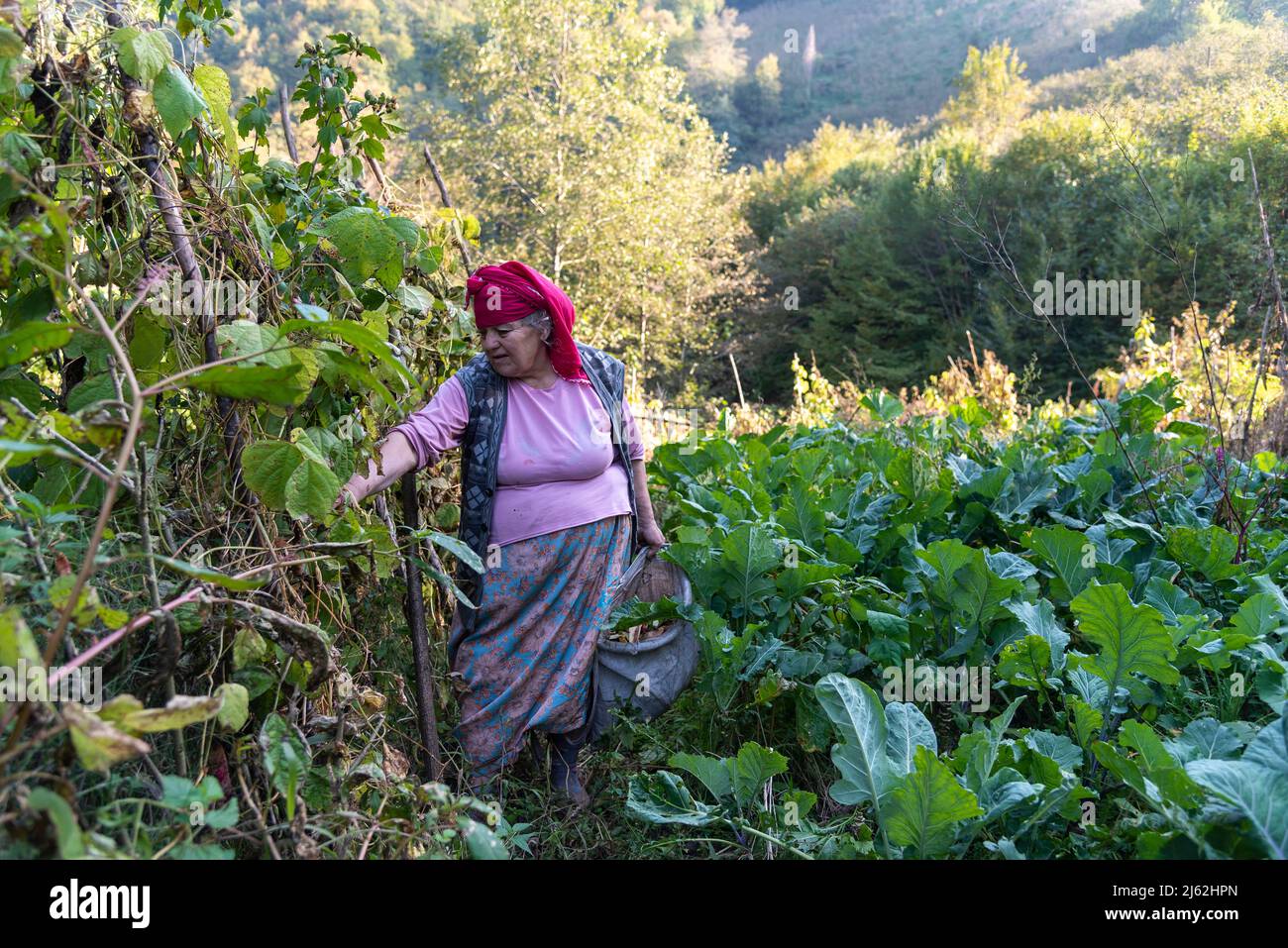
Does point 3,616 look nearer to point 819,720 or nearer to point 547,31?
point 819,720

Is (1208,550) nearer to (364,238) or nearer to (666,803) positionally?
(666,803)

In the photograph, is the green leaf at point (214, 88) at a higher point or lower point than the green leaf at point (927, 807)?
higher

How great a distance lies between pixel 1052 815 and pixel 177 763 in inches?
73.3

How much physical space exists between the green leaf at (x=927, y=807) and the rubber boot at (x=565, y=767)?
4.84 ft

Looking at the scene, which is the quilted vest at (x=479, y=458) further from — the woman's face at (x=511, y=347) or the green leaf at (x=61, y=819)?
the green leaf at (x=61, y=819)

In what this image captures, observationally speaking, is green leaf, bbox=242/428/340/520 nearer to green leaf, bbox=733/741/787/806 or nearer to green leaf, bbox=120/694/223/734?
green leaf, bbox=120/694/223/734

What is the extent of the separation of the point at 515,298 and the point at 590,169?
21600 mm

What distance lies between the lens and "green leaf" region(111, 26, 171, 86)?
5.74ft

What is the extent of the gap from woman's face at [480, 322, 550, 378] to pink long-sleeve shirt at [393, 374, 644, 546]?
3.3 inches

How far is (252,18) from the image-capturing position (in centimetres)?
3894

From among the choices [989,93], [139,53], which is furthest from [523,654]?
[989,93]

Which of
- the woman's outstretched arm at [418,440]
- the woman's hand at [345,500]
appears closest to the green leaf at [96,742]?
the woman's hand at [345,500]
